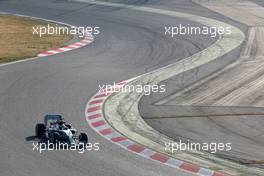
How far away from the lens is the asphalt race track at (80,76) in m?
17.3

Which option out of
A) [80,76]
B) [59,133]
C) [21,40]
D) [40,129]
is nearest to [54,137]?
[59,133]

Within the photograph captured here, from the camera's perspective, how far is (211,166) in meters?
17.3

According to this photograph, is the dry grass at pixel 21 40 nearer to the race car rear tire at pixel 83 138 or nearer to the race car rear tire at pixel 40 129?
the race car rear tire at pixel 40 129

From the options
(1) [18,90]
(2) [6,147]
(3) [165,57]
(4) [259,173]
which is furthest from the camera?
(3) [165,57]

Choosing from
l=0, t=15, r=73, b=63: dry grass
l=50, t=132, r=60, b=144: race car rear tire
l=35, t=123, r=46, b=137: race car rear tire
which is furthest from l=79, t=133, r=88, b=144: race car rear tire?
l=0, t=15, r=73, b=63: dry grass

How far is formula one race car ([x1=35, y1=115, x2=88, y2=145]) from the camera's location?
742 inches

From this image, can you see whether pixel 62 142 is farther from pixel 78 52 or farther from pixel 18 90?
pixel 78 52

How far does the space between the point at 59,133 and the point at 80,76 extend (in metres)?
9.82

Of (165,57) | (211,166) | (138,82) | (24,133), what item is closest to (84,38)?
(165,57)

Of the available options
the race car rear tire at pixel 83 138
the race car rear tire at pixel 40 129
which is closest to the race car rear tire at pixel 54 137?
the race car rear tire at pixel 40 129

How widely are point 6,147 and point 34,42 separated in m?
19.1

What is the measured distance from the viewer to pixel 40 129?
1950cm

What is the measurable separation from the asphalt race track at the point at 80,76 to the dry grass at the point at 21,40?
80.2 inches

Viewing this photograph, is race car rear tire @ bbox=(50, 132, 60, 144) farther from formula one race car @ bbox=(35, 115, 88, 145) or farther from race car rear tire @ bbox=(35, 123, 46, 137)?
race car rear tire @ bbox=(35, 123, 46, 137)
